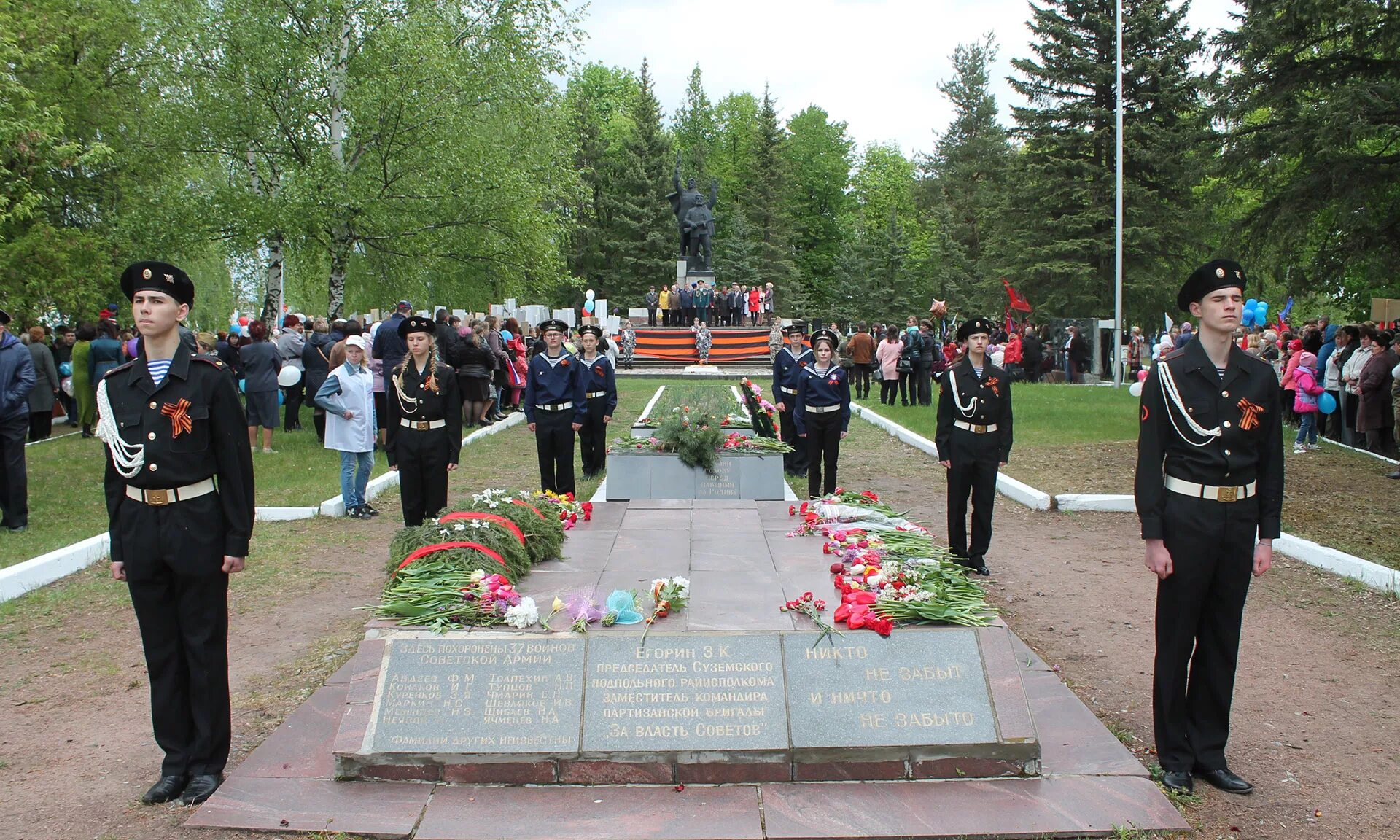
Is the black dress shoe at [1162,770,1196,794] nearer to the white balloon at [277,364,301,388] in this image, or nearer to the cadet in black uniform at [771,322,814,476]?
the cadet in black uniform at [771,322,814,476]

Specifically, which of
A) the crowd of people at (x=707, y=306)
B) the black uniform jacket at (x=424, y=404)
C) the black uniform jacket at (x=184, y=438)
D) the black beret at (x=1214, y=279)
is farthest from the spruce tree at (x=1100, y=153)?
the black uniform jacket at (x=184, y=438)

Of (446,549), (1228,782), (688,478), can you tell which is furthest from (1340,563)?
(446,549)

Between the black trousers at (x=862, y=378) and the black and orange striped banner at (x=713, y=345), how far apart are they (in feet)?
34.9

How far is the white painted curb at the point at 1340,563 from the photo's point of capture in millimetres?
7828

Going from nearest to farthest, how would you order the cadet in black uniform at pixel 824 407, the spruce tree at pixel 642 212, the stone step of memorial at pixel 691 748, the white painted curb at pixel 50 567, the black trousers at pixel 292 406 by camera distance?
the stone step of memorial at pixel 691 748
the white painted curb at pixel 50 567
the cadet in black uniform at pixel 824 407
the black trousers at pixel 292 406
the spruce tree at pixel 642 212

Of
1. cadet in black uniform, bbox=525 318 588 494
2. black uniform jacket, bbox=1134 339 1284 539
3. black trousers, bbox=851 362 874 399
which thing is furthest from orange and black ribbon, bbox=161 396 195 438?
black trousers, bbox=851 362 874 399

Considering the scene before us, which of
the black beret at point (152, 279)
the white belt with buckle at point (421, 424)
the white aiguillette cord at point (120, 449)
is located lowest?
the white belt with buckle at point (421, 424)

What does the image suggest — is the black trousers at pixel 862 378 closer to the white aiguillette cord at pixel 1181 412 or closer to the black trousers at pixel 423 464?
the black trousers at pixel 423 464

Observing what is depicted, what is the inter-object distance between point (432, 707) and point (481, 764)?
0.35 metres

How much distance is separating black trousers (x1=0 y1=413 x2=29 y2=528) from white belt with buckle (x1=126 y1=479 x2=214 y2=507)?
6.32 metres

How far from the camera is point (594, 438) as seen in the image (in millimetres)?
13117

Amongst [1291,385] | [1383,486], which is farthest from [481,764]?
[1291,385]

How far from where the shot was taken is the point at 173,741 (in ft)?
15.3

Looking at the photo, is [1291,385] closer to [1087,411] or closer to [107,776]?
[1087,411]
